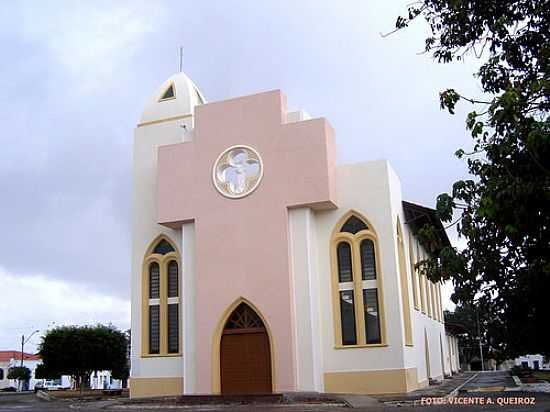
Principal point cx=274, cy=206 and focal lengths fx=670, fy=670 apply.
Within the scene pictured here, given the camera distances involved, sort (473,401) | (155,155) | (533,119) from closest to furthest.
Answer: (533,119) < (473,401) < (155,155)

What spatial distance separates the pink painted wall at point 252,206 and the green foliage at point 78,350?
42.0 feet

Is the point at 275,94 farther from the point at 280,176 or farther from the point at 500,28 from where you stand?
the point at 500,28

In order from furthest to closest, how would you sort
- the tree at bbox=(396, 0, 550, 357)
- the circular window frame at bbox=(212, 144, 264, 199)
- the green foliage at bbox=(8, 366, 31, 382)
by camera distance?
the green foliage at bbox=(8, 366, 31, 382), the circular window frame at bbox=(212, 144, 264, 199), the tree at bbox=(396, 0, 550, 357)

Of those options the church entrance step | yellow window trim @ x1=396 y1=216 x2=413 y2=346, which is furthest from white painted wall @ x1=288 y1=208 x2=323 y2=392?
yellow window trim @ x1=396 y1=216 x2=413 y2=346

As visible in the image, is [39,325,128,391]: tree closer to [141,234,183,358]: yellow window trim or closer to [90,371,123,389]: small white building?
[141,234,183,358]: yellow window trim

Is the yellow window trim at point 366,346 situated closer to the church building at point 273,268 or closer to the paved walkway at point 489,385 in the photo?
the church building at point 273,268

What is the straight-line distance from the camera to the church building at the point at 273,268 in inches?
894

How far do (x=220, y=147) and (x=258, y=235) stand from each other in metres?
3.86

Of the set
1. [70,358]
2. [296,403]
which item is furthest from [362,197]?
[70,358]

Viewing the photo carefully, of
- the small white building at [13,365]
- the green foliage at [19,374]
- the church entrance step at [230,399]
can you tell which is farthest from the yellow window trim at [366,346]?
the small white building at [13,365]

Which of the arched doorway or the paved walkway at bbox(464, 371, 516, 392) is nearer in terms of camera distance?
the arched doorway

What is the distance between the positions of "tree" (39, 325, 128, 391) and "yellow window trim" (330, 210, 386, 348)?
16549mm

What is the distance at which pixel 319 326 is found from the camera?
23047 mm

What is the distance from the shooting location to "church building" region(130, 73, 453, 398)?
894 inches
